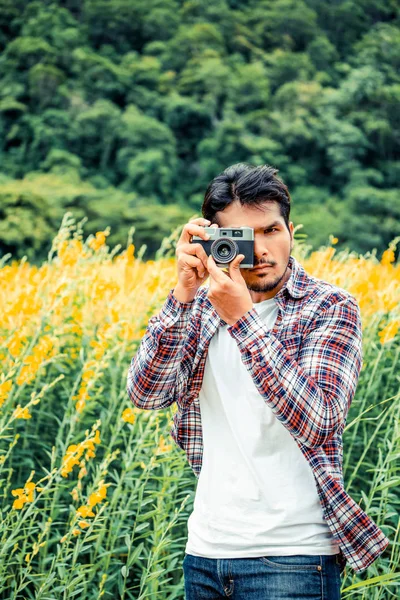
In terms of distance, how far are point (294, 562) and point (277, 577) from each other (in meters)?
0.05

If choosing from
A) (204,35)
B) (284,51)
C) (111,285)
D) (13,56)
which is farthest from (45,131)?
(111,285)

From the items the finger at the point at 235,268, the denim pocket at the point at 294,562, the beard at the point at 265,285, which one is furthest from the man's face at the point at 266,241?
the denim pocket at the point at 294,562

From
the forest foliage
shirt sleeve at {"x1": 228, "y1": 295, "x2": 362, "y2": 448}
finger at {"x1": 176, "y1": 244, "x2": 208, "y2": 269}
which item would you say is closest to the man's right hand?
finger at {"x1": 176, "y1": 244, "x2": 208, "y2": 269}

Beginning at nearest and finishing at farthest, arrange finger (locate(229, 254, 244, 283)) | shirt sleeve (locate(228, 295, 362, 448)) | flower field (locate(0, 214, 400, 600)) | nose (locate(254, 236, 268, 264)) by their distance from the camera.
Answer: shirt sleeve (locate(228, 295, 362, 448))
finger (locate(229, 254, 244, 283))
nose (locate(254, 236, 268, 264))
flower field (locate(0, 214, 400, 600))

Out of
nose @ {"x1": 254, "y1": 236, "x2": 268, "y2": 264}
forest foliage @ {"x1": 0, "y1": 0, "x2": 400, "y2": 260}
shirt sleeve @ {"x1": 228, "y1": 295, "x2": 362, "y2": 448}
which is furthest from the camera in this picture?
forest foliage @ {"x1": 0, "y1": 0, "x2": 400, "y2": 260}

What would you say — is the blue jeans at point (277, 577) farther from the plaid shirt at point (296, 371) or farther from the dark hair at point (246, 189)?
the dark hair at point (246, 189)

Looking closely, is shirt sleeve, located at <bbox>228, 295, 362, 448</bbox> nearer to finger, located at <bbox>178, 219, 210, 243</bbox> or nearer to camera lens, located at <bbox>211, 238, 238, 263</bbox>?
camera lens, located at <bbox>211, 238, 238, 263</bbox>

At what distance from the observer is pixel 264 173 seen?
67.2 inches

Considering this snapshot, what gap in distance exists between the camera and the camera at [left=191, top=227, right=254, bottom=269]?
1.56 m

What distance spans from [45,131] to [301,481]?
34.3 meters

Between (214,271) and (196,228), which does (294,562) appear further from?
(196,228)

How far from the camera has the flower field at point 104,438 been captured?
2.30 metres

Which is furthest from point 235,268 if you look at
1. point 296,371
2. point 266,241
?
point 296,371

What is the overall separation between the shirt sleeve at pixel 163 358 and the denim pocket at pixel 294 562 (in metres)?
0.46
